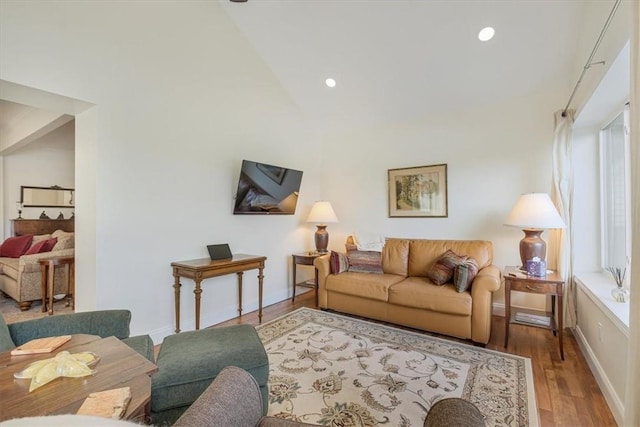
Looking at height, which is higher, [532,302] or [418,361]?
[532,302]

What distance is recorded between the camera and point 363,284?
3.38m

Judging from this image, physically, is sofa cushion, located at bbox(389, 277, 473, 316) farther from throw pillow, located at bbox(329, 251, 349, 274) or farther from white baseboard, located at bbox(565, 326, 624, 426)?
white baseboard, located at bbox(565, 326, 624, 426)

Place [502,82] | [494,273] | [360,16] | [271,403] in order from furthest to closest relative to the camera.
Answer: [502,82], [360,16], [494,273], [271,403]

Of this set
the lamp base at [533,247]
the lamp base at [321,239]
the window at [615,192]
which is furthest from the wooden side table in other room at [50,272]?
the window at [615,192]

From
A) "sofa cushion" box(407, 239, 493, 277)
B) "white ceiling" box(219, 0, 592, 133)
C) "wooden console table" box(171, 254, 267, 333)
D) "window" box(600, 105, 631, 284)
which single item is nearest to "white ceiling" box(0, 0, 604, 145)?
"white ceiling" box(219, 0, 592, 133)

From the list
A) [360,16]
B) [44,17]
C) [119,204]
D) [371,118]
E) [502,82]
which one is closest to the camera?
[44,17]

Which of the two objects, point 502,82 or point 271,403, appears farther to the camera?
point 502,82

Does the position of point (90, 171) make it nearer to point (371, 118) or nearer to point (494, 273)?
point (371, 118)

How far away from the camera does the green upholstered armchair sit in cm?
164

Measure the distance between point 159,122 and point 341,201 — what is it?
274 cm

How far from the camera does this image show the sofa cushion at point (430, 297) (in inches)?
110

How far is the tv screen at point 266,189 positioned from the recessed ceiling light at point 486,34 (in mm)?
2537

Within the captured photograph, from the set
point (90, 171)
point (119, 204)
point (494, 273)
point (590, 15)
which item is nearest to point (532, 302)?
point (494, 273)

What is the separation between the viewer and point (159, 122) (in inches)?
114
